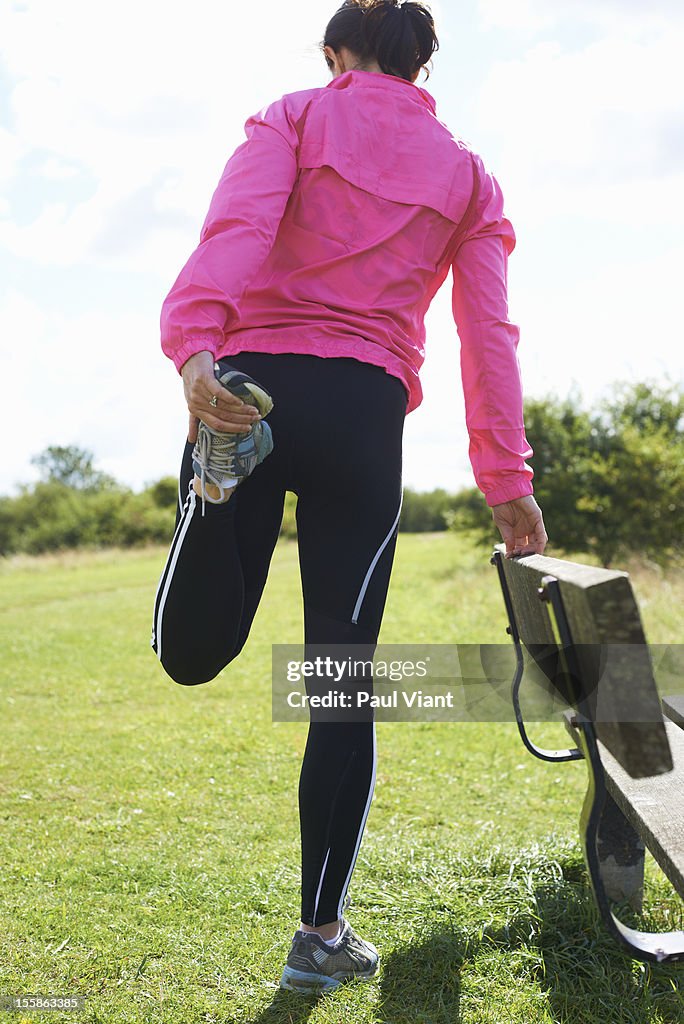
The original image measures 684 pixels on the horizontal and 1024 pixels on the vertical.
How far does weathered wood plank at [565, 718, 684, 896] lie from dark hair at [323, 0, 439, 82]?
1734 mm

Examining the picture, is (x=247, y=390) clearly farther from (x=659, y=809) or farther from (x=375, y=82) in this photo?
(x=659, y=809)

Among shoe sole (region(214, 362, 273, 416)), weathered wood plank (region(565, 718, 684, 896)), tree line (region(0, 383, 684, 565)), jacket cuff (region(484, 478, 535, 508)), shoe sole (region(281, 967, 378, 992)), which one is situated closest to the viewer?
weathered wood plank (region(565, 718, 684, 896))

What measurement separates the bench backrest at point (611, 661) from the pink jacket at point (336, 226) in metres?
0.85

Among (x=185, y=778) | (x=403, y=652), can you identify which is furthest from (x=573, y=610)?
(x=403, y=652)

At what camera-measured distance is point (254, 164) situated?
6.65ft

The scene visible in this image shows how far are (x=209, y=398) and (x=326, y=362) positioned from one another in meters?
0.35

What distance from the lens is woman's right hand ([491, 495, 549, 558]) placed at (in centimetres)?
241

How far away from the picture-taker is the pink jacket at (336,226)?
196 cm

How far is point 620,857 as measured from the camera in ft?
8.66

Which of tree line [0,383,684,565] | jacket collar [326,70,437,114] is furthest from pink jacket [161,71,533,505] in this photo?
tree line [0,383,684,565]

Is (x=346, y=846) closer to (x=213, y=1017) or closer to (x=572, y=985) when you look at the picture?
(x=213, y=1017)

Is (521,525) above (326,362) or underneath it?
underneath

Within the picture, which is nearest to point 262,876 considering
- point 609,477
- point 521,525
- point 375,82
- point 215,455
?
point 521,525

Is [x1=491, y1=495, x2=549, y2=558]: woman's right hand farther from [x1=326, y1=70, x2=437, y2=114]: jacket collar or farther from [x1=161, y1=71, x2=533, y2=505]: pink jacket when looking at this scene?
[x1=326, y1=70, x2=437, y2=114]: jacket collar
